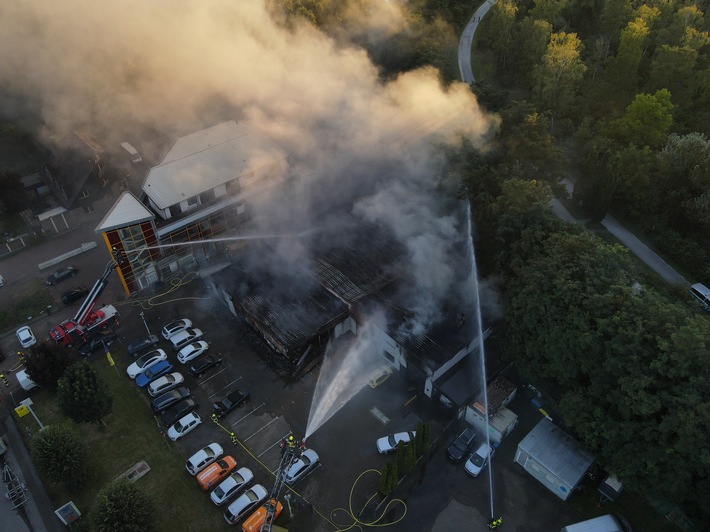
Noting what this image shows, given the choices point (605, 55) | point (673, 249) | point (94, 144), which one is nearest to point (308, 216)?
point (94, 144)

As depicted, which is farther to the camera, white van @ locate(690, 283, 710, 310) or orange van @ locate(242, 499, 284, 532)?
white van @ locate(690, 283, 710, 310)

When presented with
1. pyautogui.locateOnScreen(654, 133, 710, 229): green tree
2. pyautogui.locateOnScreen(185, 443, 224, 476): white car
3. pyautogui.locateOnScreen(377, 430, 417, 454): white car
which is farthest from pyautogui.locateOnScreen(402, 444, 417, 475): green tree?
pyautogui.locateOnScreen(654, 133, 710, 229): green tree

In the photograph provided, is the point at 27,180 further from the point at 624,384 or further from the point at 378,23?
the point at 624,384

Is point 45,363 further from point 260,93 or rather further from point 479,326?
point 260,93

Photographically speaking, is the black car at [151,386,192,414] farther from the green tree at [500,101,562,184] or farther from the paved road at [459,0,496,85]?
the paved road at [459,0,496,85]

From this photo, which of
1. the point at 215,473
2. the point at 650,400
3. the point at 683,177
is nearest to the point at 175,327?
the point at 215,473

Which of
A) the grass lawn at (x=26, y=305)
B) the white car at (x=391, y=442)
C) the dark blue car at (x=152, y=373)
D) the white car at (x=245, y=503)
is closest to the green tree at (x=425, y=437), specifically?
the white car at (x=391, y=442)
